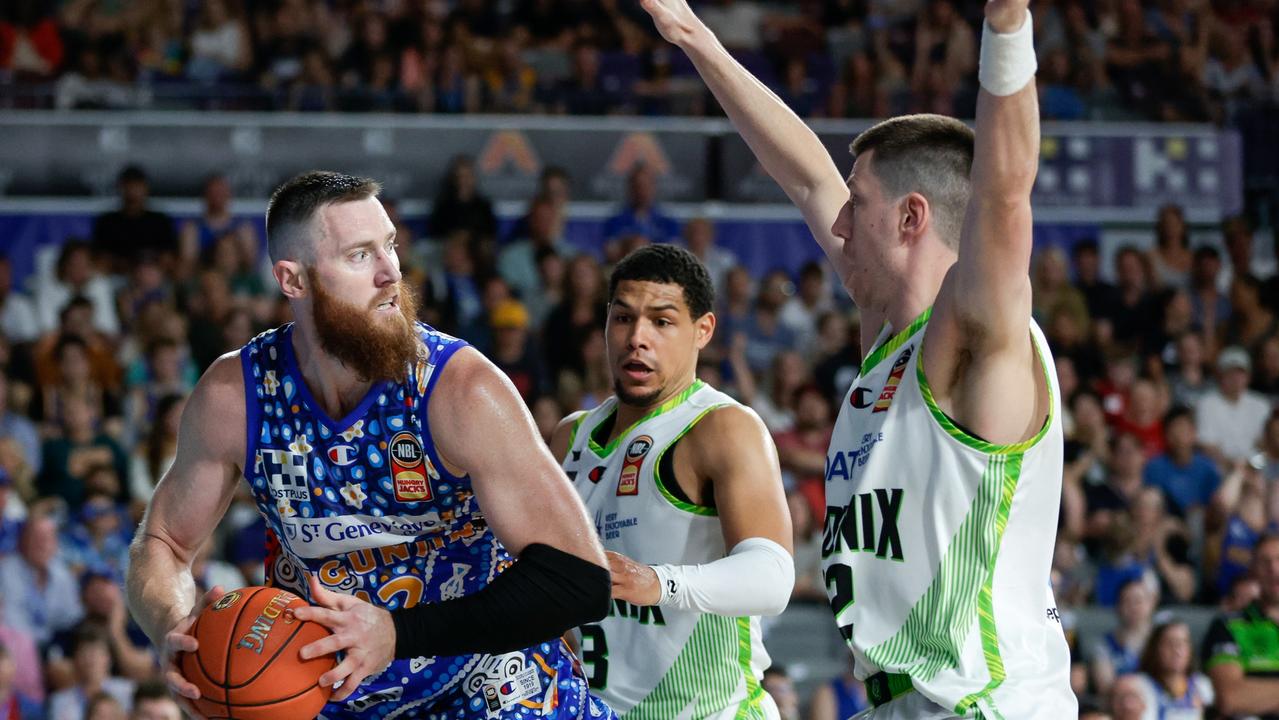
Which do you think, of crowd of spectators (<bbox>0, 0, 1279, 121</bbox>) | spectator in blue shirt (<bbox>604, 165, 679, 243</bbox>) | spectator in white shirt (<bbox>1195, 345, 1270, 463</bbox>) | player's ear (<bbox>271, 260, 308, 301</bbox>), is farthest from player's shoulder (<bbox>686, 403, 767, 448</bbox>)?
crowd of spectators (<bbox>0, 0, 1279, 121</bbox>)

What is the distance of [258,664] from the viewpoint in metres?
3.67

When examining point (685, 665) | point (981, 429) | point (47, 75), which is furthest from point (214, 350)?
point (981, 429)

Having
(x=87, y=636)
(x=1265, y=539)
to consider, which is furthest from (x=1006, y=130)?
(x=1265, y=539)

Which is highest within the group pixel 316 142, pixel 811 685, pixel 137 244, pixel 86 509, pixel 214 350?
pixel 316 142

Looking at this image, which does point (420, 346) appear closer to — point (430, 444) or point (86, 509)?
point (430, 444)

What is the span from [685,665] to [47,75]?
9822 mm

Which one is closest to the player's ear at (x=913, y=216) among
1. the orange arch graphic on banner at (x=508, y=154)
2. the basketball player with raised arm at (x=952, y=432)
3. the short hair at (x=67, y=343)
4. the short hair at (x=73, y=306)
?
the basketball player with raised arm at (x=952, y=432)

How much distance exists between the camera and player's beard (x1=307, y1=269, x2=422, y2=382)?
160 inches

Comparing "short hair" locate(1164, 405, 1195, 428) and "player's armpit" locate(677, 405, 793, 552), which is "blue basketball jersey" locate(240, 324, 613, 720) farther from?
"short hair" locate(1164, 405, 1195, 428)

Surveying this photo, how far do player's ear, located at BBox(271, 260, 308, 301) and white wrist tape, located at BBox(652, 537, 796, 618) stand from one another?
1.28 m

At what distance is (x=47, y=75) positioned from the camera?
1283cm

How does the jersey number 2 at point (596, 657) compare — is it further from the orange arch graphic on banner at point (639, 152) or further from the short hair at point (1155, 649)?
the orange arch graphic on banner at point (639, 152)

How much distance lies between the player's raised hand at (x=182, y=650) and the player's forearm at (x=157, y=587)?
4.3 inches

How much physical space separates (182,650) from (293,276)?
1.02 metres
